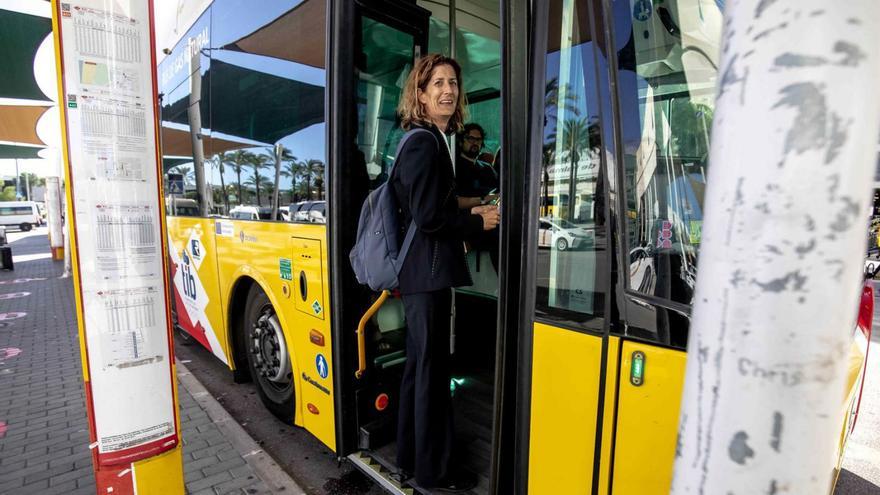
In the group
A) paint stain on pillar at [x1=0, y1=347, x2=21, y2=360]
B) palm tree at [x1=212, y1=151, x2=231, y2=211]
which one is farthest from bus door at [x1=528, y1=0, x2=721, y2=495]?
paint stain on pillar at [x1=0, y1=347, x2=21, y2=360]

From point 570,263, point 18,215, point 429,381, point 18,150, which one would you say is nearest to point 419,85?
point 570,263

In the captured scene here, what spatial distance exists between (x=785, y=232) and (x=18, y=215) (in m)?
47.6

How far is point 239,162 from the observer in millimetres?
3430

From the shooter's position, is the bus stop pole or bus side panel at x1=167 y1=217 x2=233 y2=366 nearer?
the bus stop pole

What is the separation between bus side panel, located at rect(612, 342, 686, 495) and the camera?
1306 millimetres

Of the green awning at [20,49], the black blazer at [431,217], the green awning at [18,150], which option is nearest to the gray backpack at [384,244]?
the black blazer at [431,217]

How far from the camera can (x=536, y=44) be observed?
1.59 meters

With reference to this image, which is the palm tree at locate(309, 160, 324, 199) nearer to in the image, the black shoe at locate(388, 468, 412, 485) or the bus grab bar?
the bus grab bar

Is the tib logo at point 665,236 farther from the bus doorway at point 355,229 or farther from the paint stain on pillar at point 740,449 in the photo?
the bus doorway at point 355,229

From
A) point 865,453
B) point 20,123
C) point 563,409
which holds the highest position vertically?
point 20,123

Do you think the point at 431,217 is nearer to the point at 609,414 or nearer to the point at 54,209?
the point at 609,414

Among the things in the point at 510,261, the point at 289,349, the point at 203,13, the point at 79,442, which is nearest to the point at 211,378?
the point at 79,442

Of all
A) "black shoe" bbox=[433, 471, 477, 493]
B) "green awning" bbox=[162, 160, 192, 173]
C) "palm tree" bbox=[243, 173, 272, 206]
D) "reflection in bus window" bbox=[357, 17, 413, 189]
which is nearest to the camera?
"black shoe" bbox=[433, 471, 477, 493]

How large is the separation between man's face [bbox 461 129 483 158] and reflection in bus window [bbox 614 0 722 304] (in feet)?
9.23
